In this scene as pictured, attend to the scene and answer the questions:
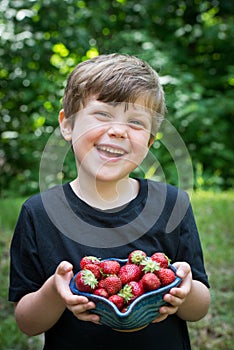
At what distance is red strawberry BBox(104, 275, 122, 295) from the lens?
4.50 feet

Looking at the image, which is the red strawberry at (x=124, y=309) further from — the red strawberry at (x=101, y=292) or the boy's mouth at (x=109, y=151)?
the boy's mouth at (x=109, y=151)

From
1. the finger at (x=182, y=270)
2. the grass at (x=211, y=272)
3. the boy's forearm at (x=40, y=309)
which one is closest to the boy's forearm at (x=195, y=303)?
the finger at (x=182, y=270)

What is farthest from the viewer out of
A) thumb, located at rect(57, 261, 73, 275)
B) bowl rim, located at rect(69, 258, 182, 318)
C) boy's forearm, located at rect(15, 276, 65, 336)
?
boy's forearm, located at rect(15, 276, 65, 336)

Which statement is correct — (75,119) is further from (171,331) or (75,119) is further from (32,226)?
(171,331)

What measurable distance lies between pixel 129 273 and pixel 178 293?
0.46 ft

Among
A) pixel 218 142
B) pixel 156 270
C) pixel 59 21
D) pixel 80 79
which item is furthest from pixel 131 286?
pixel 218 142

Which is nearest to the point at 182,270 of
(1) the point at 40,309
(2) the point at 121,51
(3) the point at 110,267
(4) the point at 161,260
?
(4) the point at 161,260

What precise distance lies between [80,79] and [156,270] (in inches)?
25.2

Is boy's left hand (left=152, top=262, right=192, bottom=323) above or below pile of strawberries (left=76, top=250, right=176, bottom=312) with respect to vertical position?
below

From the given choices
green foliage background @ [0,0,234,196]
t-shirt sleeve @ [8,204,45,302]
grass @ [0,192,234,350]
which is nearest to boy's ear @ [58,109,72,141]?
t-shirt sleeve @ [8,204,45,302]

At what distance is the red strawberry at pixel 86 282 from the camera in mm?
1357

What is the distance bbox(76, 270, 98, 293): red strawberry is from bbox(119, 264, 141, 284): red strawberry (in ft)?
0.26

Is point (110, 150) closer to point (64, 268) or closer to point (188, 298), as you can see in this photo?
point (64, 268)

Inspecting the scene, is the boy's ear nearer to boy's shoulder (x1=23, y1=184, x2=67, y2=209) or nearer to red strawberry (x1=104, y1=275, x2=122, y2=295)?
boy's shoulder (x1=23, y1=184, x2=67, y2=209)
